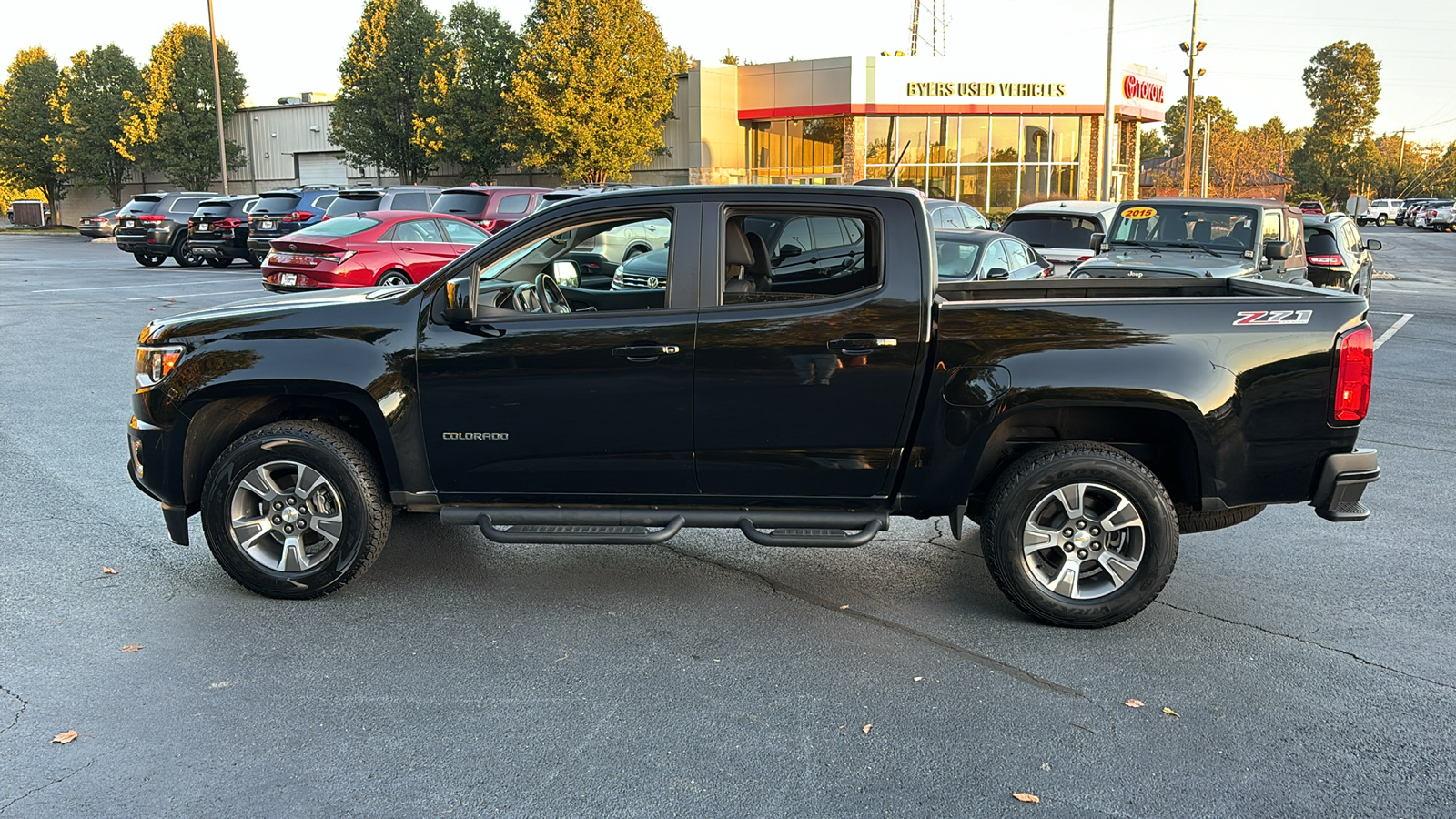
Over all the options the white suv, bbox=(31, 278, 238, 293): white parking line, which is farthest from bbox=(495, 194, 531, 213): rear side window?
the white suv

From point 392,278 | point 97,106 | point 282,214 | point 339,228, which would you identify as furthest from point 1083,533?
point 97,106

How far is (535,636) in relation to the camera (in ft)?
15.3

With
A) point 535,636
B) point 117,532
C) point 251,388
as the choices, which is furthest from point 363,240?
point 535,636

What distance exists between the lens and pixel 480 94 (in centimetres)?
4456

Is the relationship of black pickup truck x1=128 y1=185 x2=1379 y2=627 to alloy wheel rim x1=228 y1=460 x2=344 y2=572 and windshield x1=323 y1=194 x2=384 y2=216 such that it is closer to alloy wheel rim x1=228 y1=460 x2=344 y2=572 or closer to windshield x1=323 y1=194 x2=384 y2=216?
alloy wheel rim x1=228 y1=460 x2=344 y2=572

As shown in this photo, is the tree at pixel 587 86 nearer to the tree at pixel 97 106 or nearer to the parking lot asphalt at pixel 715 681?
the tree at pixel 97 106

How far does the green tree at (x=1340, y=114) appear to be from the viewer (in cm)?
10644

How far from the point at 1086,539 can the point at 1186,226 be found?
30.0ft

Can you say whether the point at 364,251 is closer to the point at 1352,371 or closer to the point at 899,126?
the point at 1352,371

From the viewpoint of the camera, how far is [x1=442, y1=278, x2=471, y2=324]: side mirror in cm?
478

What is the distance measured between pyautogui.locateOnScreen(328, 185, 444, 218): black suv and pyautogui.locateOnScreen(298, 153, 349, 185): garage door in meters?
32.7

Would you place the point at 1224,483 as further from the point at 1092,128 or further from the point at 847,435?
the point at 1092,128

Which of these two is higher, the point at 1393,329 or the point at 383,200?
the point at 383,200

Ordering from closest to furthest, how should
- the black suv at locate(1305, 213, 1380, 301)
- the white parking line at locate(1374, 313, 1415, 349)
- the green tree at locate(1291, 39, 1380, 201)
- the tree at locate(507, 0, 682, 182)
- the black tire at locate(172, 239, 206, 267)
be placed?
the white parking line at locate(1374, 313, 1415, 349), the black suv at locate(1305, 213, 1380, 301), the black tire at locate(172, 239, 206, 267), the tree at locate(507, 0, 682, 182), the green tree at locate(1291, 39, 1380, 201)
